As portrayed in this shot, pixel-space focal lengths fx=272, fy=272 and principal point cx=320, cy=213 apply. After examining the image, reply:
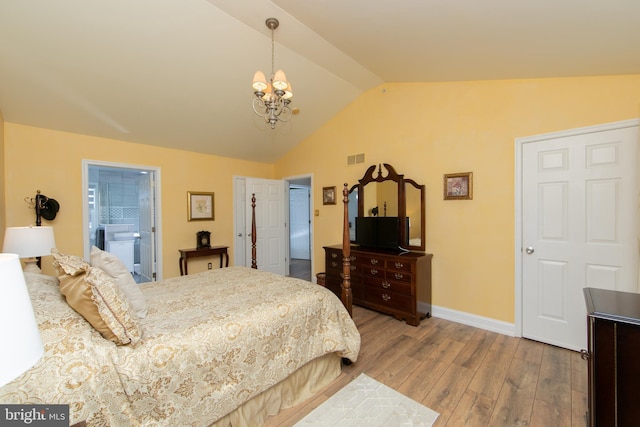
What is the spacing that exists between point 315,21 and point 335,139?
2.20m

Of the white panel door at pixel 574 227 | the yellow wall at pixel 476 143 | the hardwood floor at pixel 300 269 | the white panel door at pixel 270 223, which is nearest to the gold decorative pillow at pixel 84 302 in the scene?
the yellow wall at pixel 476 143

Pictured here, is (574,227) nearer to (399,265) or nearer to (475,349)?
(475,349)

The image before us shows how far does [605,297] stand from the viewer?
1.41 m

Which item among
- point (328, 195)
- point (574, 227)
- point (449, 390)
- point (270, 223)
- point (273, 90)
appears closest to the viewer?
point (449, 390)

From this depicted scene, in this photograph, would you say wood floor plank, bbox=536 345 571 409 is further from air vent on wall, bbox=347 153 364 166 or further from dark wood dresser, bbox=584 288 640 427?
air vent on wall, bbox=347 153 364 166

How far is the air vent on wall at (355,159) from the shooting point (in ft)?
13.6

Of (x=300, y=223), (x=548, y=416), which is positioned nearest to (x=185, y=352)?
(x=548, y=416)

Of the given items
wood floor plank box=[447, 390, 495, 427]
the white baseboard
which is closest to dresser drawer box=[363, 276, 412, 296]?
the white baseboard

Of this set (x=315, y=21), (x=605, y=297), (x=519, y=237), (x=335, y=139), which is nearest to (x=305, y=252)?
(x=335, y=139)

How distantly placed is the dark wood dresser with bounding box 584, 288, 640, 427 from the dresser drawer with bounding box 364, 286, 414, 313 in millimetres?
1908

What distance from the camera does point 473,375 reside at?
2176 millimetres

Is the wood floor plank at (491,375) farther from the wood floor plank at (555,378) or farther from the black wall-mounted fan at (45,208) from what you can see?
the black wall-mounted fan at (45,208)

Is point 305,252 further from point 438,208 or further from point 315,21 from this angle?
point 315,21

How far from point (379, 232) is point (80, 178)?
4.02m
